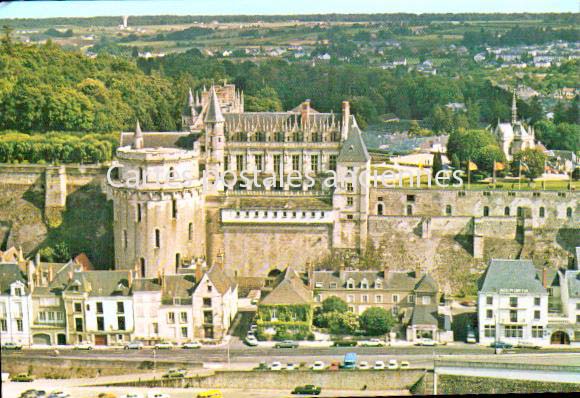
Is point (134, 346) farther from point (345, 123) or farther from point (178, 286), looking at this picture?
point (345, 123)

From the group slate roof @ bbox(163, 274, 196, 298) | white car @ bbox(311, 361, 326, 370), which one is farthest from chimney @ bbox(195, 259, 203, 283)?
white car @ bbox(311, 361, 326, 370)

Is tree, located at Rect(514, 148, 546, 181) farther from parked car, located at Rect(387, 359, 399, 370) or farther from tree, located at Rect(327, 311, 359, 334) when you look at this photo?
parked car, located at Rect(387, 359, 399, 370)

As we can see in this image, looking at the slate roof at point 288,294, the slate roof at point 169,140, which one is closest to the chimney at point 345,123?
the slate roof at point 169,140

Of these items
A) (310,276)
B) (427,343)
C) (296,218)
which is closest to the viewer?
(427,343)

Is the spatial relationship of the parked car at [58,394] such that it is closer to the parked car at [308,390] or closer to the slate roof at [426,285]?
the parked car at [308,390]

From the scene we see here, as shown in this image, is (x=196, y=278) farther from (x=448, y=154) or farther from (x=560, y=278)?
(x=448, y=154)

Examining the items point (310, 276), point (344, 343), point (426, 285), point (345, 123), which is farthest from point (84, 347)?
point (345, 123)
